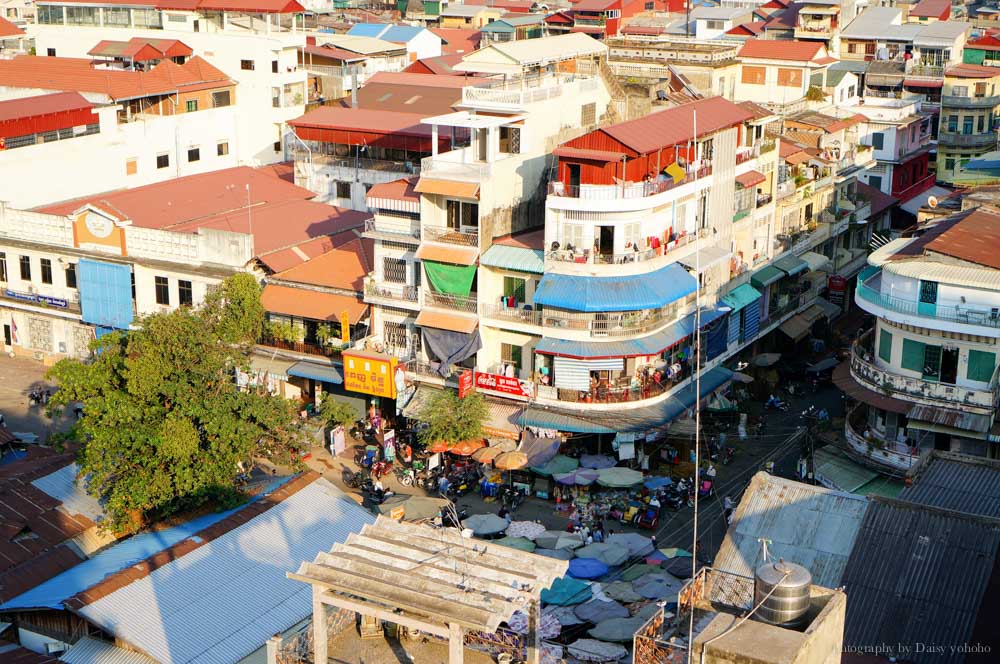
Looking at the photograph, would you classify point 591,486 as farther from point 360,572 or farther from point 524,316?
point 360,572

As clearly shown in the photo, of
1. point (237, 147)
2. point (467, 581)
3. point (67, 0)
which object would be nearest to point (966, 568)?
point (467, 581)

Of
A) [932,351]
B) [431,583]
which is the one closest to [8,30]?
[932,351]

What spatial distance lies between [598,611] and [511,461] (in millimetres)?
10360

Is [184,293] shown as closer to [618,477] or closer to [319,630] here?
[618,477]

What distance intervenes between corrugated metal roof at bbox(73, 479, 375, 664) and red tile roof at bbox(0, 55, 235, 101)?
38.2 metres

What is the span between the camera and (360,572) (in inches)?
901

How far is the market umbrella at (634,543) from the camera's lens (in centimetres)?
3925

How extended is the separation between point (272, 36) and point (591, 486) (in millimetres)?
44063

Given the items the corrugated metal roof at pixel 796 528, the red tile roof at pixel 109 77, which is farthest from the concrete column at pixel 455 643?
the red tile roof at pixel 109 77

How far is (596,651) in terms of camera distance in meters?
33.3

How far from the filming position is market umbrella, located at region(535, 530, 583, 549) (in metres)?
39.4

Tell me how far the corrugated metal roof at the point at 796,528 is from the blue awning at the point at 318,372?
22.7 metres

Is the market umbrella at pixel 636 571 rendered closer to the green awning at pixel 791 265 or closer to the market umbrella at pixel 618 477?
the market umbrella at pixel 618 477

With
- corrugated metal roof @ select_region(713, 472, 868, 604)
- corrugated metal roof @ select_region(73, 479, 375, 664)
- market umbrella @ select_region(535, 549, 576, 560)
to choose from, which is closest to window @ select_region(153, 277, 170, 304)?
corrugated metal roof @ select_region(73, 479, 375, 664)
